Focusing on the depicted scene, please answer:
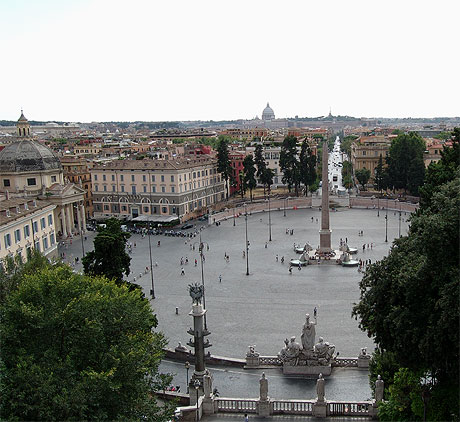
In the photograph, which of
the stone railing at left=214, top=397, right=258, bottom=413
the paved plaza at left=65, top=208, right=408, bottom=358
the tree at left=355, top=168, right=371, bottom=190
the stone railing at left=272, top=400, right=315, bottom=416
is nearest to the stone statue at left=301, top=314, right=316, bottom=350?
the paved plaza at left=65, top=208, right=408, bottom=358

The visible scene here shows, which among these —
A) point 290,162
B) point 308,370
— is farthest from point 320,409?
point 290,162

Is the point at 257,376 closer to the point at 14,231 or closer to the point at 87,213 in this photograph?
the point at 14,231

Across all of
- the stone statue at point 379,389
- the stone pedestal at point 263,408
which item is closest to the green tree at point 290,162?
the stone pedestal at point 263,408

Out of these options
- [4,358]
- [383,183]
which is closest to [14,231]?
[4,358]

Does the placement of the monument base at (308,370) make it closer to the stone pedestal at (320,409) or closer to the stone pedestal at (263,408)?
the stone pedestal at (320,409)

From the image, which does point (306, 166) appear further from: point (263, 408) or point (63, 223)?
point (263, 408)

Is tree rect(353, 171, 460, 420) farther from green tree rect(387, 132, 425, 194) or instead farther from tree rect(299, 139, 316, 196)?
tree rect(299, 139, 316, 196)
